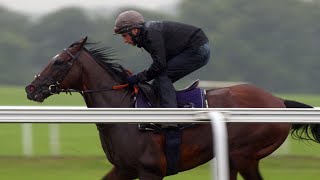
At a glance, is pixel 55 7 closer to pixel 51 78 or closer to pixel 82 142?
pixel 82 142

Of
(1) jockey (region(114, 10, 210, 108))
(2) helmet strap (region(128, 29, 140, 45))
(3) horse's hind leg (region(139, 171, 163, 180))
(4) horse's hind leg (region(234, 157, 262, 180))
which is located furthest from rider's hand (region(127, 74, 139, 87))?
(4) horse's hind leg (region(234, 157, 262, 180))

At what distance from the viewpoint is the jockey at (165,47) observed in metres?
6.11

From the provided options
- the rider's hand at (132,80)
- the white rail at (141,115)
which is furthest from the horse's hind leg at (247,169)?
the white rail at (141,115)

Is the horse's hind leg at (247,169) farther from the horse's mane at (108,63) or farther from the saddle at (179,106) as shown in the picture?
the horse's mane at (108,63)

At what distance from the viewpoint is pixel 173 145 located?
6.07 m

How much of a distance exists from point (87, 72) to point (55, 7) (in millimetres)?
35618

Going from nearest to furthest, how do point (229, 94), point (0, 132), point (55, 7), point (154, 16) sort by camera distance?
1. point (229, 94)
2. point (0, 132)
3. point (154, 16)
4. point (55, 7)

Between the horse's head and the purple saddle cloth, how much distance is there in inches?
19.7

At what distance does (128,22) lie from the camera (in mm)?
6191

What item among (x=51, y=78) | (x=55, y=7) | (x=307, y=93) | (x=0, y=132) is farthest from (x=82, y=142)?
(x=55, y=7)

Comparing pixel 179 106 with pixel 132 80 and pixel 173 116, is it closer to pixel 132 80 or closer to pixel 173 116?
pixel 132 80

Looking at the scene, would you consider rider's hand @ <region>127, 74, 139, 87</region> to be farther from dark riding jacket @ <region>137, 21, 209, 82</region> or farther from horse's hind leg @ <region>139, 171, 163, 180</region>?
horse's hind leg @ <region>139, 171, 163, 180</region>

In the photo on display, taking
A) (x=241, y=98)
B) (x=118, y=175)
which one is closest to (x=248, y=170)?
(x=241, y=98)

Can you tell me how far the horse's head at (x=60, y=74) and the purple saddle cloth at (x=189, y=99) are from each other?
19.7 inches
